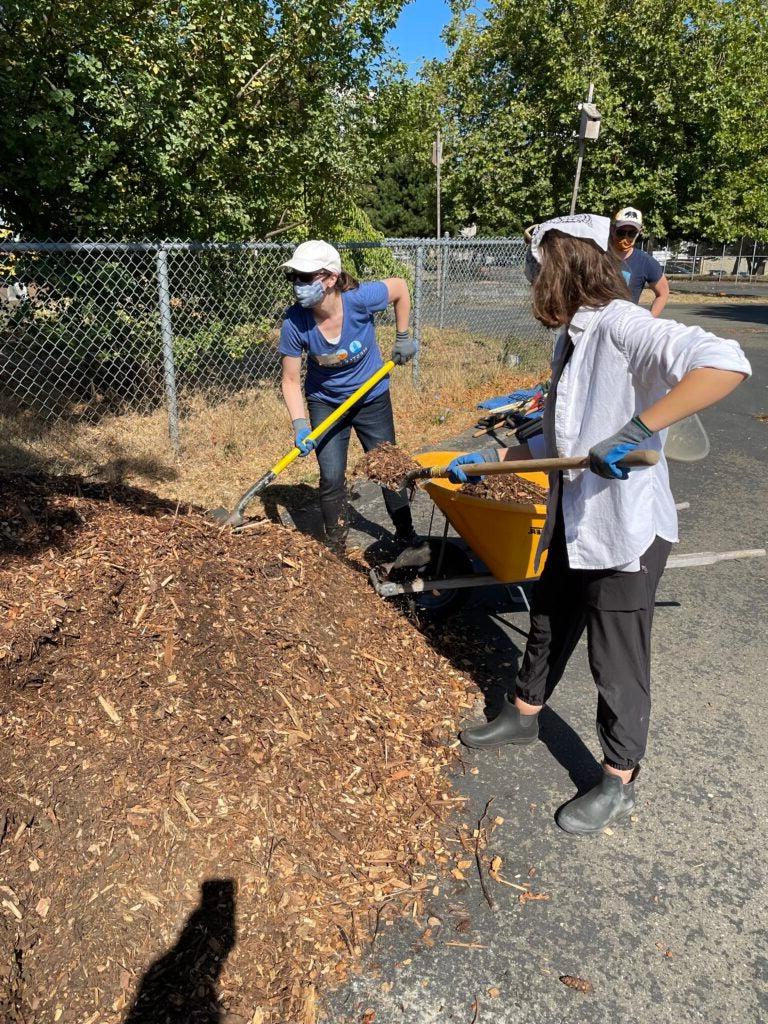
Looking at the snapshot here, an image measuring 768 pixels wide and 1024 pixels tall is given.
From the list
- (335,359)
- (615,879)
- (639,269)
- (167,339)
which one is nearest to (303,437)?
(335,359)

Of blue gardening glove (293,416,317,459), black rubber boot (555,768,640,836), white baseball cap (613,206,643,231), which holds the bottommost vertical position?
black rubber boot (555,768,640,836)

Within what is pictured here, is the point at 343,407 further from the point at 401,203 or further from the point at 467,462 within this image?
the point at 401,203

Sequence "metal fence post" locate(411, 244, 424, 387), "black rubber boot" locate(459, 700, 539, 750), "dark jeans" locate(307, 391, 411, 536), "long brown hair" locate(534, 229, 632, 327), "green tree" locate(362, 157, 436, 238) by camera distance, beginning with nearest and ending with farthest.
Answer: "long brown hair" locate(534, 229, 632, 327) < "black rubber boot" locate(459, 700, 539, 750) < "dark jeans" locate(307, 391, 411, 536) < "metal fence post" locate(411, 244, 424, 387) < "green tree" locate(362, 157, 436, 238)

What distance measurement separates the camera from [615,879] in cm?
238

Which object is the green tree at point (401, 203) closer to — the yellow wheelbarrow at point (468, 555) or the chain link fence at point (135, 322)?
the chain link fence at point (135, 322)

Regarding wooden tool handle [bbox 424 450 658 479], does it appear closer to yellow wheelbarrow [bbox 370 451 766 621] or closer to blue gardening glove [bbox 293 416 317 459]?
yellow wheelbarrow [bbox 370 451 766 621]

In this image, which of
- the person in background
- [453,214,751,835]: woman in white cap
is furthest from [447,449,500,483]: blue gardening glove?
the person in background

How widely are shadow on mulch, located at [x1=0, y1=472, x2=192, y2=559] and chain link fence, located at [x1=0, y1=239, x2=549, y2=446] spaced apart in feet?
7.15

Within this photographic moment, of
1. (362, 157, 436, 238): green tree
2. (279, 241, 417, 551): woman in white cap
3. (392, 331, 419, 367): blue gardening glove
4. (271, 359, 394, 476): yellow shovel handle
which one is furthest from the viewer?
(362, 157, 436, 238): green tree

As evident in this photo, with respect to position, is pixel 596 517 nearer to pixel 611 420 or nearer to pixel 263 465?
pixel 611 420

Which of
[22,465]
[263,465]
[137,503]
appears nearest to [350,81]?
[263,465]

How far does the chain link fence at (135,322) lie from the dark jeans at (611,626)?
4774mm

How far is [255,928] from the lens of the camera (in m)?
2.11

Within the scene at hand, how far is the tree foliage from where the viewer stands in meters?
18.7
